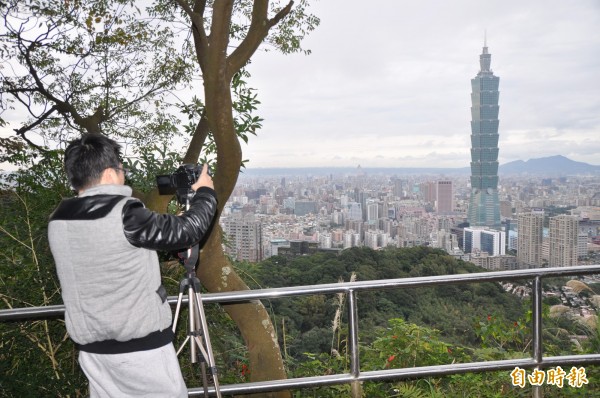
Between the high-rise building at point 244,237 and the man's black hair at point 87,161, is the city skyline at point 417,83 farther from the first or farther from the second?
the man's black hair at point 87,161

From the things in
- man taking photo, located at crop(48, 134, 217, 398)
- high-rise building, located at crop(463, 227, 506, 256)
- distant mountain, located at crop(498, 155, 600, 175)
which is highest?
distant mountain, located at crop(498, 155, 600, 175)

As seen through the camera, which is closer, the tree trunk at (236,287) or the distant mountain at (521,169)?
the tree trunk at (236,287)

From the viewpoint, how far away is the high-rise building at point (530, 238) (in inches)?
298

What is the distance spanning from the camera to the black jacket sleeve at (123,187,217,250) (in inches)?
53.7

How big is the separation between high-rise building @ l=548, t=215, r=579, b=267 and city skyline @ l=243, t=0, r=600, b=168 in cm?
120

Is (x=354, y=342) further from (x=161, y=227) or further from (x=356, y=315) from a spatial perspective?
(x=161, y=227)

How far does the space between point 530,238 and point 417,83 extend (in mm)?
10116

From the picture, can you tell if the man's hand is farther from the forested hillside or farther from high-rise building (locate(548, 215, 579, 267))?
high-rise building (locate(548, 215, 579, 267))

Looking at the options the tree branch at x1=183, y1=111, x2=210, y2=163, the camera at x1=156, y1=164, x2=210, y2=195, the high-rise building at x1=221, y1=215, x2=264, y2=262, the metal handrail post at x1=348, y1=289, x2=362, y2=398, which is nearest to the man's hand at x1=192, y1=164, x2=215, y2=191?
the camera at x1=156, y1=164, x2=210, y2=195

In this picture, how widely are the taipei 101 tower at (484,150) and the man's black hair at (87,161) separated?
10.3 m

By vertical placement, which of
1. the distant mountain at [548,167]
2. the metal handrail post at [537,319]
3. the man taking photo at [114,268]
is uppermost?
the distant mountain at [548,167]

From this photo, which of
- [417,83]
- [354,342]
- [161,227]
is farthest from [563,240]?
[417,83]

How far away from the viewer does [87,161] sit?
140 centimetres

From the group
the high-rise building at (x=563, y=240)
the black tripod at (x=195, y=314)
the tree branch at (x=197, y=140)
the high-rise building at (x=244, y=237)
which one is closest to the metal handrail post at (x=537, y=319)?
the black tripod at (x=195, y=314)
